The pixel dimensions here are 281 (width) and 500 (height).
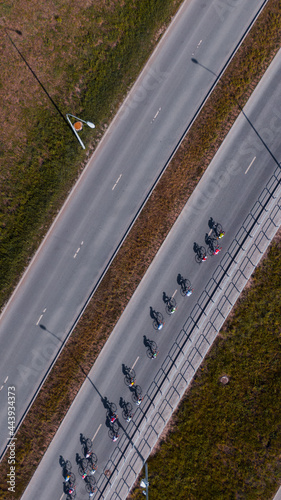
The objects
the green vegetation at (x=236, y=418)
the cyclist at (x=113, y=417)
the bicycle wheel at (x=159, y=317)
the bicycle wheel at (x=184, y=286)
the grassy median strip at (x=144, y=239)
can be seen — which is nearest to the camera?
the cyclist at (x=113, y=417)

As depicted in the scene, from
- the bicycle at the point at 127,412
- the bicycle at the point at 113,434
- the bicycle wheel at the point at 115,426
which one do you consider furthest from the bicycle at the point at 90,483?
the bicycle at the point at 127,412

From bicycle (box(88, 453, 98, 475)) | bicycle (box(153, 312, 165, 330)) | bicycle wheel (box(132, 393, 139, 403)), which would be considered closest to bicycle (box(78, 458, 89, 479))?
bicycle (box(88, 453, 98, 475))

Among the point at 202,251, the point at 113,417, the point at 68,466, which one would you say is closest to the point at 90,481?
the point at 68,466

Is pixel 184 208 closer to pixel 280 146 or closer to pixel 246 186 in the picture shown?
pixel 246 186

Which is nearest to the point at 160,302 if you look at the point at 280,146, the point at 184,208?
the point at 184,208

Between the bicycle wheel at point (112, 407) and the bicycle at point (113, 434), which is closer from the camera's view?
the bicycle at point (113, 434)

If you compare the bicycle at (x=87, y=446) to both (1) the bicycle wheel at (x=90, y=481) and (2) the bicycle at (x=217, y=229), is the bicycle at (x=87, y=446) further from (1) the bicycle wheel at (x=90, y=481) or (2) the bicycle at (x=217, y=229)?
(2) the bicycle at (x=217, y=229)
